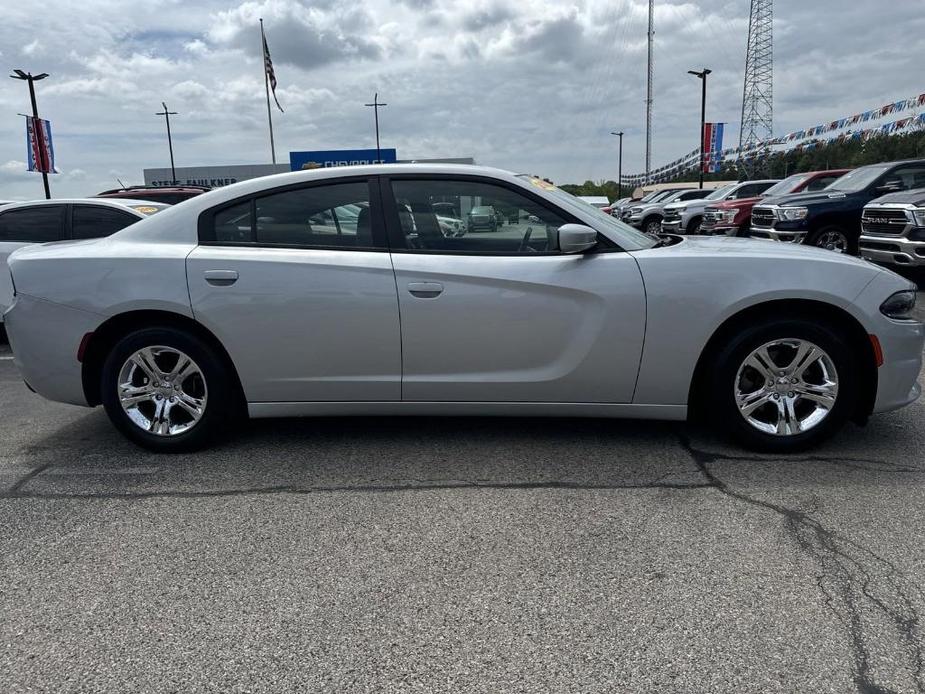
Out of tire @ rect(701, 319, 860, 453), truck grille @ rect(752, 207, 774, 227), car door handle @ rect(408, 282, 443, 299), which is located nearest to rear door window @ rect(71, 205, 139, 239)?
car door handle @ rect(408, 282, 443, 299)

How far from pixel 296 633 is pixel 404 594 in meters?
0.40

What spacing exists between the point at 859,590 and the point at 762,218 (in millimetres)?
10951

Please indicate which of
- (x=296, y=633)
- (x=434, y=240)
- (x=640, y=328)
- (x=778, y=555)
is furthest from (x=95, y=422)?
(x=778, y=555)

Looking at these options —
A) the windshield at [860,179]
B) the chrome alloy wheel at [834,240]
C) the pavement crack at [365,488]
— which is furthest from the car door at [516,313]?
the windshield at [860,179]

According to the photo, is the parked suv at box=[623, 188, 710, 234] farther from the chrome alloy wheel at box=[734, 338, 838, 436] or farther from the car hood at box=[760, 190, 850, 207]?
the chrome alloy wheel at box=[734, 338, 838, 436]

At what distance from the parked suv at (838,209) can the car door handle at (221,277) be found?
9.97 m

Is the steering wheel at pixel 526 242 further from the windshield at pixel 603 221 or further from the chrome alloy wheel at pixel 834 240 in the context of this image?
the chrome alloy wheel at pixel 834 240

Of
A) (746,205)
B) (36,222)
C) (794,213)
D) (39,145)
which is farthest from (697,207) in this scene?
(39,145)

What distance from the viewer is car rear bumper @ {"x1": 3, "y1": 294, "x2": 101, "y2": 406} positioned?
382 cm

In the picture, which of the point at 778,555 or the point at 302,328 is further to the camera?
the point at 302,328

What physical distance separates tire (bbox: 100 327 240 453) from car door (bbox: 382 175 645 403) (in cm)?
106

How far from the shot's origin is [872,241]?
9.71 metres

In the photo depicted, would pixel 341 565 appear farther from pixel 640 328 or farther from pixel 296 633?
pixel 640 328

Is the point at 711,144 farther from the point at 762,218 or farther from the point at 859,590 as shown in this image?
the point at 859,590
